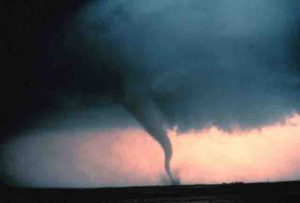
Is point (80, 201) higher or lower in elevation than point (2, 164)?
lower

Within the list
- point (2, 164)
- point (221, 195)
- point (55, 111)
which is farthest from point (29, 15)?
point (221, 195)

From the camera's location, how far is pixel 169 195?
6.05 m

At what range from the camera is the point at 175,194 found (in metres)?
6.07

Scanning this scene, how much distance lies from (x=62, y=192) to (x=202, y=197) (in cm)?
210

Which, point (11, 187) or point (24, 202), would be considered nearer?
point (24, 202)

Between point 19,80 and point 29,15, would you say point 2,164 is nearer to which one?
point 19,80

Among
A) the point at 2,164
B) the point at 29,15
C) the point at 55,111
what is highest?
the point at 29,15

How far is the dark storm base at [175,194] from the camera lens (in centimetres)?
594

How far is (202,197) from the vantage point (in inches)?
236

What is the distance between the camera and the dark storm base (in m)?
5.94

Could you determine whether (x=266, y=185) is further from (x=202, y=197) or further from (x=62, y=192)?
(x=62, y=192)

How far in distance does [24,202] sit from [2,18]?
2964mm

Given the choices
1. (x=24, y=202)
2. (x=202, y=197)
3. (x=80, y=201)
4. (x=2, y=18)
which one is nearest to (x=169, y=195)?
(x=202, y=197)

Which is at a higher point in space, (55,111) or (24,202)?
(55,111)
